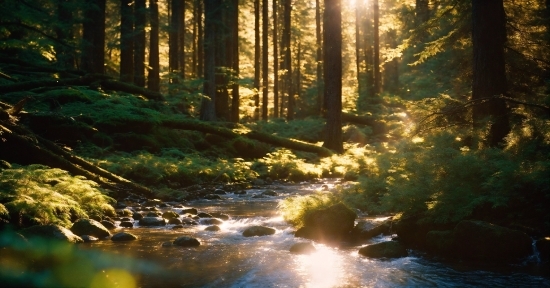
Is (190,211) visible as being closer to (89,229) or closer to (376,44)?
(89,229)

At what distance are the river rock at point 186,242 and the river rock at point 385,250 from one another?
263 cm

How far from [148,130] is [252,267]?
12950 millimetres

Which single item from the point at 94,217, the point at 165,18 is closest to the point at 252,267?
the point at 94,217

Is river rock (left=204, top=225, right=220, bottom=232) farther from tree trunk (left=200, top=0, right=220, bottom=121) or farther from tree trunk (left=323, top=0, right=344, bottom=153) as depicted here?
tree trunk (left=200, top=0, right=220, bottom=121)

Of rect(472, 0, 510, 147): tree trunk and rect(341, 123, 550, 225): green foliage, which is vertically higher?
rect(472, 0, 510, 147): tree trunk

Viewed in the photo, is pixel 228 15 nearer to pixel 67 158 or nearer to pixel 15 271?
pixel 67 158

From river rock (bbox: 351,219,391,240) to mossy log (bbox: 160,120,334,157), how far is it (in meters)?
10.6

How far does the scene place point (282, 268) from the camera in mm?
6629

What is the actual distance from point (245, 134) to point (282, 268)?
511 inches

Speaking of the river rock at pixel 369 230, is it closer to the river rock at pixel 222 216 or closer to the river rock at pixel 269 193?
the river rock at pixel 222 216

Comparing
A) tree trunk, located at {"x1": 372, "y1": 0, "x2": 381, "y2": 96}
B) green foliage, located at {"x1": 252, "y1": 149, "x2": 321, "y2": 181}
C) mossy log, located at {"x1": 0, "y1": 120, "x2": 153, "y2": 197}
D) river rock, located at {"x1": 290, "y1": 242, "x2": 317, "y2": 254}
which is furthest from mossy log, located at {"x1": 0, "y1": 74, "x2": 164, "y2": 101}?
tree trunk, located at {"x1": 372, "y1": 0, "x2": 381, "y2": 96}

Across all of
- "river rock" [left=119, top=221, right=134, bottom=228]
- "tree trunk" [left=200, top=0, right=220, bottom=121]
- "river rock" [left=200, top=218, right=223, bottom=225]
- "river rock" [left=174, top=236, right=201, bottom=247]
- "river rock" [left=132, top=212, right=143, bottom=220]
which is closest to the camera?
"river rock" [left=174, top=236, right=201, bottom=247]

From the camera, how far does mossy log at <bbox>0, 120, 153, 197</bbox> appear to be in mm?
9595

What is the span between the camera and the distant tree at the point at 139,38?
23.1m
